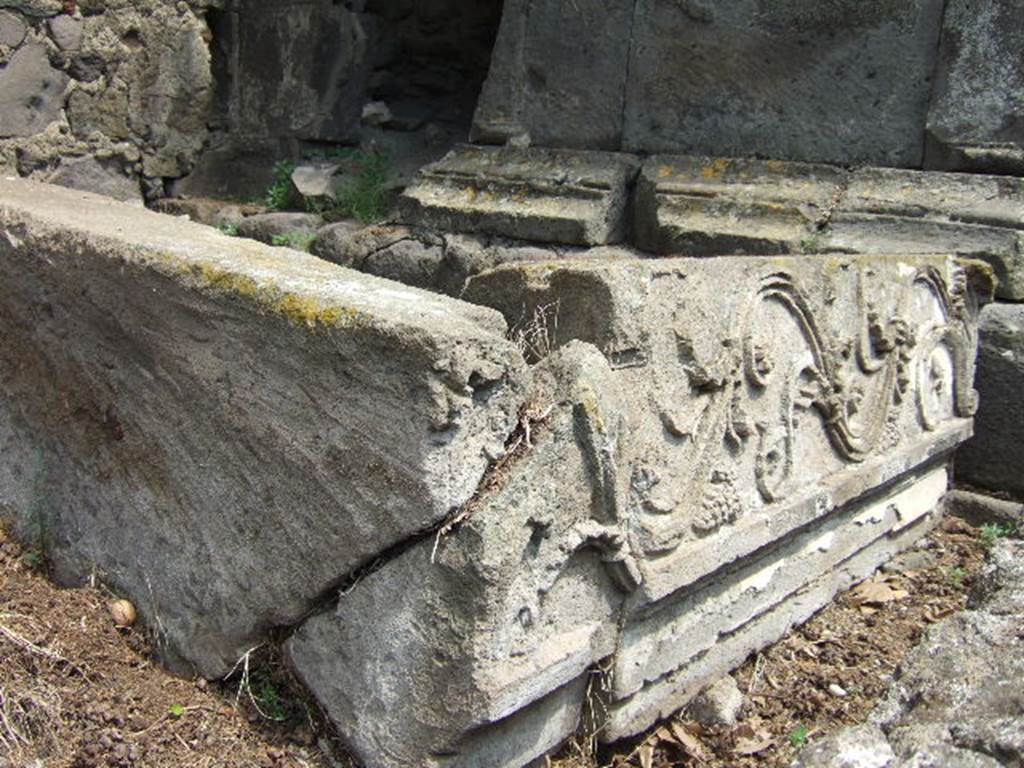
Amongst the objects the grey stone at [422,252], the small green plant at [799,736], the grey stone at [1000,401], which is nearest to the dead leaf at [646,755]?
the small green plant at [799,736]

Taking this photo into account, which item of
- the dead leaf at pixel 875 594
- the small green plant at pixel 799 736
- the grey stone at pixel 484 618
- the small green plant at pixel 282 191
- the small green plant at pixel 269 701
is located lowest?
the dead leaf at pixel 875 594

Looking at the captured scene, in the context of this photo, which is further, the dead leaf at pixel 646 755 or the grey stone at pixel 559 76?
the grey stone at pixel 559 76

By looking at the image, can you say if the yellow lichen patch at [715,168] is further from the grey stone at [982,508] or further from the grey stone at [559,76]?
the grey stone at [982,508]

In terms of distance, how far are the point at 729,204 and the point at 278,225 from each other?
6.37 ft

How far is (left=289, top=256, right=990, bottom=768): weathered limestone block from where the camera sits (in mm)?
1642

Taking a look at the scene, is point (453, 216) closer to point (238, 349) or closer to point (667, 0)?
point (667, 0)

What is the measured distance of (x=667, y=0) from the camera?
13.4 feet

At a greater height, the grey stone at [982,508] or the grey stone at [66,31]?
the grey stone at [66,31]

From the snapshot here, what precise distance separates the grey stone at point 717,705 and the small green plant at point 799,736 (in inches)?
4.5

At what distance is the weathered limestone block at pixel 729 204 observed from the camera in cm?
358

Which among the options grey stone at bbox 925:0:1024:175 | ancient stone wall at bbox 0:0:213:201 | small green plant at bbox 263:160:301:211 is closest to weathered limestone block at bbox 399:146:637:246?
small green plant at bbox 263:160:301:211

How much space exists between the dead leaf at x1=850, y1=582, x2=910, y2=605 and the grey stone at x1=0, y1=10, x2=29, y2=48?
148 inches

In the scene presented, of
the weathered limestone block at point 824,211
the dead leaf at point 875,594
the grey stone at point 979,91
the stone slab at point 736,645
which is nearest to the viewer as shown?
the stone slab at point 736,645

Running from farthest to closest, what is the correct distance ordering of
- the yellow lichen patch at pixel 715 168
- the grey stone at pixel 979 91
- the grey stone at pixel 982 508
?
the yellow lichen patch at pixel 715 168 → the grey stone at pixel 979 91 → the grey stone at pixel 982 508
